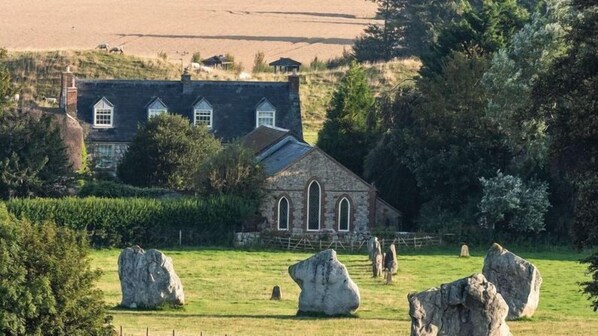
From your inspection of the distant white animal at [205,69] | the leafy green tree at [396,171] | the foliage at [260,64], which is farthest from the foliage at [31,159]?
the foliage at [260,64]

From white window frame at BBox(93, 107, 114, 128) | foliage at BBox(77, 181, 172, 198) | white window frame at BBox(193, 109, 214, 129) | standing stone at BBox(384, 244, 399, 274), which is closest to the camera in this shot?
standing stone at BBox(384, 244, 399, 274)

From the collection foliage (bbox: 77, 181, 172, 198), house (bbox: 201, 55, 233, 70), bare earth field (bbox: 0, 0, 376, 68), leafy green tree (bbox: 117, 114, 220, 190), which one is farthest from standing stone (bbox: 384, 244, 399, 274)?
bare earth field (bbox: 0, 0, 376, 68)

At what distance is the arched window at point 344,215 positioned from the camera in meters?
82.4

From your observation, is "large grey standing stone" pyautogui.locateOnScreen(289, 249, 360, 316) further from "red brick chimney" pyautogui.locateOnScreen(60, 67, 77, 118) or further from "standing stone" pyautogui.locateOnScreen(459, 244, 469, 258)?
"red brick chimney" pyautogui.locateOnScreen(60, 67, 77, 118)

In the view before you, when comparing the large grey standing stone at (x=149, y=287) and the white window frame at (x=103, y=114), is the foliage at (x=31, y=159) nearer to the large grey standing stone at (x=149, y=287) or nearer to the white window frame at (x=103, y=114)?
the white window frame at (x=103, y=114)

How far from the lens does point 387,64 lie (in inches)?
5074

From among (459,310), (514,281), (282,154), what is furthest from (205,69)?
(459,310)

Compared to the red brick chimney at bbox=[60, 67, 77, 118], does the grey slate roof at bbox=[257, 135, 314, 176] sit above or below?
below

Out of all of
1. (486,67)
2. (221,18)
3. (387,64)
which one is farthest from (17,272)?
(221,18)

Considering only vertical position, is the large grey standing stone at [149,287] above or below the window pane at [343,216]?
below

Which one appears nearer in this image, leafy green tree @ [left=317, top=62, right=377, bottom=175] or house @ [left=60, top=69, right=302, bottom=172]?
leafy green tree @ [left=317, top=62, right=377, bottom=175]

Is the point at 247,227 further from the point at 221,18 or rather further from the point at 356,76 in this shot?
the point at 221,18

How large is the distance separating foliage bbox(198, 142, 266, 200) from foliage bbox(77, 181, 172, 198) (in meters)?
3.37

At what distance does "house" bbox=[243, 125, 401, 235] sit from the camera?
81.5m
